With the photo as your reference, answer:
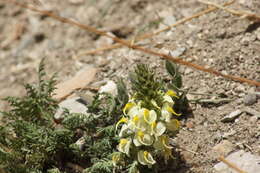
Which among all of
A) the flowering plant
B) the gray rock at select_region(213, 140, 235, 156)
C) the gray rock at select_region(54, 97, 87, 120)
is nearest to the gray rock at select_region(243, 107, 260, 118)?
the gray rock at select_region(213, 140, 235, 156)

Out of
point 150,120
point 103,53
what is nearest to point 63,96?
point 103,53

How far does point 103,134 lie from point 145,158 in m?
0.61

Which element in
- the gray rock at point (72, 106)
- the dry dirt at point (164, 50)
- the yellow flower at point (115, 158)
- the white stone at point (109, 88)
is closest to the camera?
the yellow flower at point (115, 158)

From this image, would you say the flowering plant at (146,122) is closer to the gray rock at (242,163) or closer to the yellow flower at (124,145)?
the yellow flower at (124,145)

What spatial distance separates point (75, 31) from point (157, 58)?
60.8 inches

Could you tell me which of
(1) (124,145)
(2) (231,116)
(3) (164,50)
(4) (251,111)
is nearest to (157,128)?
(1) (124,145)

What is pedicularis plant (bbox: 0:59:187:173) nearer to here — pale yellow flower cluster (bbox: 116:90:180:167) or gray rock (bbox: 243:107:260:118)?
pale yellow flower cluster (bbox: 116:90:180:167)

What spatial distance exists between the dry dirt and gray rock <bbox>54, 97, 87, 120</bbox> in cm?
32

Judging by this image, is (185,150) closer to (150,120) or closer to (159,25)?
(150,120)

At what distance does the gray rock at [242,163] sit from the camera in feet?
9.02

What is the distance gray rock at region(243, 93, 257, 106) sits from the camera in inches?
124

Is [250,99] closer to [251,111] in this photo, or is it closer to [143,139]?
[251,111]

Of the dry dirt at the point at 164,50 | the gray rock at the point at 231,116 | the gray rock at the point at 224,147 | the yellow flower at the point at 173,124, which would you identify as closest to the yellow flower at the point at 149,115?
the yellow flower at the point at 173,124

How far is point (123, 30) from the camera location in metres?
4.65
